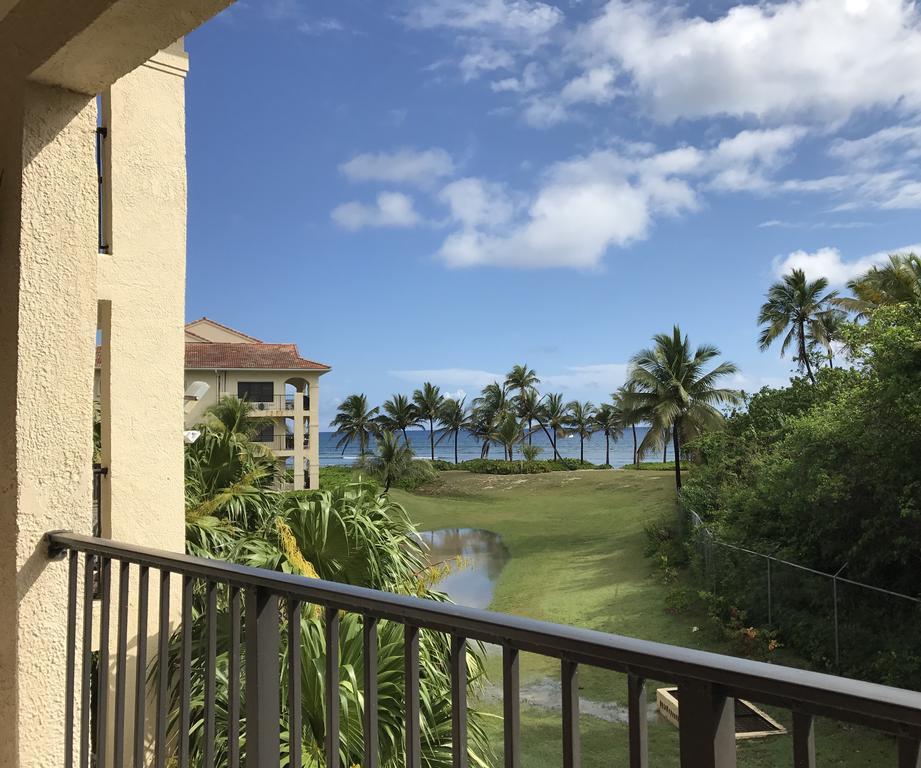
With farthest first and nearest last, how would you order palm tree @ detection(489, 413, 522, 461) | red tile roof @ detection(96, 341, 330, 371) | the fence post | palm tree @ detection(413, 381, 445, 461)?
1. palm tree @ detection(413, 381, 445, 461)
2. palm tree @ detection(489, 413, 522, 461)
3. red tile roof @ detection(96, 341, 330, 371)
4. the fence post

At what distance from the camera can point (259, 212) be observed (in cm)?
10906

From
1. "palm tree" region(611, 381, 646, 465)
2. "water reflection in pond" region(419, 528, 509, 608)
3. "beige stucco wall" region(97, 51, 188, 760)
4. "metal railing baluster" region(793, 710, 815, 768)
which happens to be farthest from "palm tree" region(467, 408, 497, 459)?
"metal railing baluster" region(793, 710, 815, 768)

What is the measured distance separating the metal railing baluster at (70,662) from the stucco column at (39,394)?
0.03 meters

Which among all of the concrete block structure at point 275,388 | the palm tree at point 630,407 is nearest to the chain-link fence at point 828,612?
the palm tree at point 630,407

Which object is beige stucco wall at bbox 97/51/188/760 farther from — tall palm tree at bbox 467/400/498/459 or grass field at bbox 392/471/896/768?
tall palm tree at bbox 467/400/498/459

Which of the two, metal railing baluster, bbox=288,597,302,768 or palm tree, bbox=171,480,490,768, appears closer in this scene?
metal railing baluster, bbox=288,597,302,768

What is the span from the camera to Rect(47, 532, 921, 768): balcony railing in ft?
2.29

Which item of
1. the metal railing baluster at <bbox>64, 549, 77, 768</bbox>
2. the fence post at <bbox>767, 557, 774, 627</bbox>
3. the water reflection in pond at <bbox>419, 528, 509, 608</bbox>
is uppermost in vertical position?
the metal railing baluster at <bbox>64, 549, 77, 768</bbox>

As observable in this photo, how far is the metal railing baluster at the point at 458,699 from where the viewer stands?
3.44ft

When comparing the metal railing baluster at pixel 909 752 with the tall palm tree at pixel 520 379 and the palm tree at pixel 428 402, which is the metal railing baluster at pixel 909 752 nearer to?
the tall palm tree at pixel 520 379

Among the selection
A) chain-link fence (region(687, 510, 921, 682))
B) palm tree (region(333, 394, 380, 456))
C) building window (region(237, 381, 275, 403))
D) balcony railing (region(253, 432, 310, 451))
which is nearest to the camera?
chain-link fence (region(687, 510, 921, 682))

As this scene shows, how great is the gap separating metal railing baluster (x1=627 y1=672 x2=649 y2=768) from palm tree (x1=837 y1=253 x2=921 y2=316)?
1990 centimetres

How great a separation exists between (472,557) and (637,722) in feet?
79.4

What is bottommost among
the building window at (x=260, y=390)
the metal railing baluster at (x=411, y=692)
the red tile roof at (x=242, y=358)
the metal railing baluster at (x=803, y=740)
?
the metal railing baluster at (x=411, y=692)
